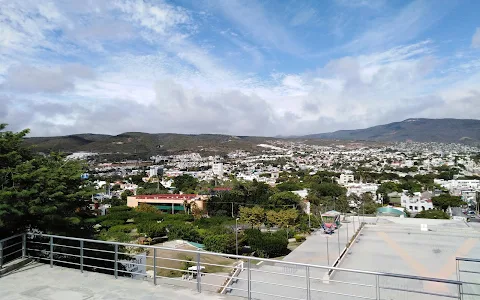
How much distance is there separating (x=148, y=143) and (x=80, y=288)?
383 feet

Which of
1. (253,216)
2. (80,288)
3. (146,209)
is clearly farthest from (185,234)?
(80,288)

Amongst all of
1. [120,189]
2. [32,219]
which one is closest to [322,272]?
[32,219]

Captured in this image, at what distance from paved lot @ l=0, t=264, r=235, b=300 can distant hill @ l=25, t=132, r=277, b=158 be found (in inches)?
3320

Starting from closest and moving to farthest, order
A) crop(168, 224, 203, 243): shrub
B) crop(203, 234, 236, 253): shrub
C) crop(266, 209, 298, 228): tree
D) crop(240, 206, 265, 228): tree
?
crop(203, 234, 236, 253): shrub, crop(168, 224, 203, 243): shrub, crop(266, 209, 298, 228): tree, crop(240, 206, 265, 228): tree

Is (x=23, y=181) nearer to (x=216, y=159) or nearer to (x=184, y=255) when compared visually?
(x=184, y=255)

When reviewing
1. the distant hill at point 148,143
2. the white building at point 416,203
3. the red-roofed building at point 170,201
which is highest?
the distant hill at point 148,143

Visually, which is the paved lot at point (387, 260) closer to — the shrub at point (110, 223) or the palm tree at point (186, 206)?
→ the shrub at point (110, 223)

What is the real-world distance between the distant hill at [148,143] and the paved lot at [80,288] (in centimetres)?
8432

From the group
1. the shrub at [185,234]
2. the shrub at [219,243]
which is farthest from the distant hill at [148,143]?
the shrub at [219,243]

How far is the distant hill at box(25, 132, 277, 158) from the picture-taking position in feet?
305

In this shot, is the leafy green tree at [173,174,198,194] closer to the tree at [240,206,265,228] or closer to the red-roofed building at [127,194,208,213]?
the red-roofed building at [127,194,208,213]

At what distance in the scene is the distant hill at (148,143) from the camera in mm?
93000

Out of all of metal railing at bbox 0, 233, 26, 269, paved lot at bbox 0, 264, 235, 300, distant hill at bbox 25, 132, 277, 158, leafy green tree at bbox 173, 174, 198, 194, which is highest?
distant hill at bbox 25, 132, 277, 158

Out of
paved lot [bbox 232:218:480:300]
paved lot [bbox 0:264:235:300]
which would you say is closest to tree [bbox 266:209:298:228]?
paved lot [bbox 232:218:480:300]
